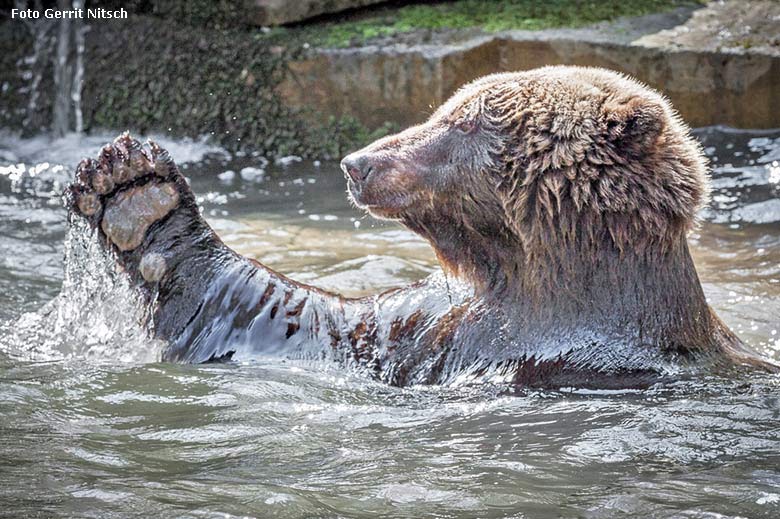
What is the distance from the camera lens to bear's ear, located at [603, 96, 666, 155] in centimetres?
434

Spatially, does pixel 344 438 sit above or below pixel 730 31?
below

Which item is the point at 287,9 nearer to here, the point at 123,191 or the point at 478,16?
the point at 478,16

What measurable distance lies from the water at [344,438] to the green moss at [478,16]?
4722mm

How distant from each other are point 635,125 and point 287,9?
24.8 feet

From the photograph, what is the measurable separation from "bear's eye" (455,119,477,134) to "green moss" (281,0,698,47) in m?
5.94

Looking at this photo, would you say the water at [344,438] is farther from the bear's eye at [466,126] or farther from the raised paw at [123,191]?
the bear's eye at [466,126]

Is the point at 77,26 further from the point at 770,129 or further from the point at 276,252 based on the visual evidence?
the point at 770,129

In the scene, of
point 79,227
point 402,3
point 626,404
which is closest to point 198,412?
point 79,227

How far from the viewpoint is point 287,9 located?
37.1ft

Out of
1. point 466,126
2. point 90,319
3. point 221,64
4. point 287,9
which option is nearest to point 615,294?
point 466,126

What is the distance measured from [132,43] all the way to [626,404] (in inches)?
339

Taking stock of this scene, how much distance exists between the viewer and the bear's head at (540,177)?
4.38 m

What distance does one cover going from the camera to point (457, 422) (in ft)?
13.9

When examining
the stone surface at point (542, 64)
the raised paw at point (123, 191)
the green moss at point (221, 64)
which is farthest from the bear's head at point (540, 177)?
the green moss at point (221, 64)
